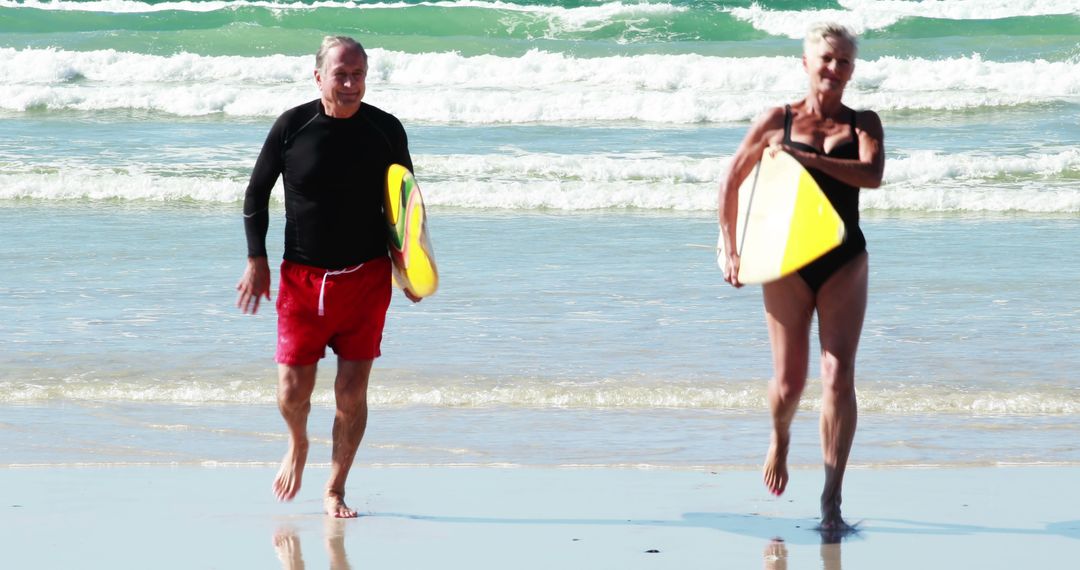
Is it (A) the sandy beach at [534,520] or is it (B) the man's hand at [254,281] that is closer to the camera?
(A) the sandy beach at [534,520]

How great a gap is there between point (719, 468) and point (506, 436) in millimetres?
949

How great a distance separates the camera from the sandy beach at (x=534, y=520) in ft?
14.0

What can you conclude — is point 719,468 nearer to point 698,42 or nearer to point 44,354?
point 44,354

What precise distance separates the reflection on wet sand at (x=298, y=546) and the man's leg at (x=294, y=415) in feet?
0.61

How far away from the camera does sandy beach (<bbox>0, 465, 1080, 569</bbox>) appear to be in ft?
14.0

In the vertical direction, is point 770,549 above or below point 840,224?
below

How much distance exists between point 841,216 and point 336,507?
1894 mm

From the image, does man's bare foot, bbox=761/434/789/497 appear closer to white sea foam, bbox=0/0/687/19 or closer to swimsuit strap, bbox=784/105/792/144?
swimsuit strap, bbox=784/105/792/144

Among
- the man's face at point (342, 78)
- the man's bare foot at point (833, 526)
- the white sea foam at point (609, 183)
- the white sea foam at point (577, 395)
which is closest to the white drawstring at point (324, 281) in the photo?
the man's face at point (342, 78)

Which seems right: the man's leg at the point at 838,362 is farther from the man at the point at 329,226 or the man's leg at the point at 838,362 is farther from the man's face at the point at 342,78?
the man's face at the point at 342,78

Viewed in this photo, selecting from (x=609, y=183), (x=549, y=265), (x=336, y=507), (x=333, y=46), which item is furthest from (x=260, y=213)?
(x=609, y=183)

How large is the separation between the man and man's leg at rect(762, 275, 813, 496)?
4.11 feet

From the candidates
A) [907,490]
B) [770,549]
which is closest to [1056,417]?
[907,490]

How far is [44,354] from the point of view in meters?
7.23
